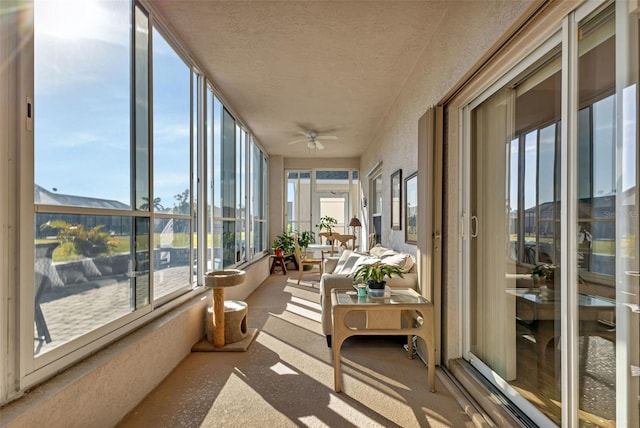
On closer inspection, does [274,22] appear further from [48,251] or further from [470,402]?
[470,402]

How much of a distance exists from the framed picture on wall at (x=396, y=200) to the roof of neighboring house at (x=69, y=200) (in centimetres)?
310

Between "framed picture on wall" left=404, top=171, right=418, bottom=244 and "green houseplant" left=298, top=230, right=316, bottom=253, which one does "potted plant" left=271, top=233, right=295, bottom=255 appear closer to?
"green houseplant" left=298, top=230, right=316, bottom=253

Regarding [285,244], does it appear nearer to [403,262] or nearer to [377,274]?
[403,262]

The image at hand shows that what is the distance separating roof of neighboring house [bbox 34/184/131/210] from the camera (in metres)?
1.61

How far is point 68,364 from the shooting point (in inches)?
67.2

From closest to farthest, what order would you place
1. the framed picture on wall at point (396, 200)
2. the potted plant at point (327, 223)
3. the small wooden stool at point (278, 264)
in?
the framed picture on wall at point (396, 200), the small wooden stool at point (278, 264), the potted plant at point (327, 223)

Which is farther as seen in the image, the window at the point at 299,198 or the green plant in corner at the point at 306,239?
the window at the point at 299,198

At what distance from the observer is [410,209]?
3836mm

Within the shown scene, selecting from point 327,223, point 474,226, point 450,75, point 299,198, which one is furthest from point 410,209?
point 299,198

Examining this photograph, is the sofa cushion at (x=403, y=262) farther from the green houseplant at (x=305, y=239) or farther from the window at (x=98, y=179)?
the green houseplant at (x=305, y=239)

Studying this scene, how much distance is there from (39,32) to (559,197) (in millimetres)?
Answer: 2509

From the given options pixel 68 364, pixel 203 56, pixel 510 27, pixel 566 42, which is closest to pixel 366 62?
pixel 203 56

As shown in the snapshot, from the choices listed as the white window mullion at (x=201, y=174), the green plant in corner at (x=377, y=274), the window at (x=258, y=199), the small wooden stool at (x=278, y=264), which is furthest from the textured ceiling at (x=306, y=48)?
the small wooden stool at (x=278, y=264)

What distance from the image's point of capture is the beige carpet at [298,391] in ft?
6.49
